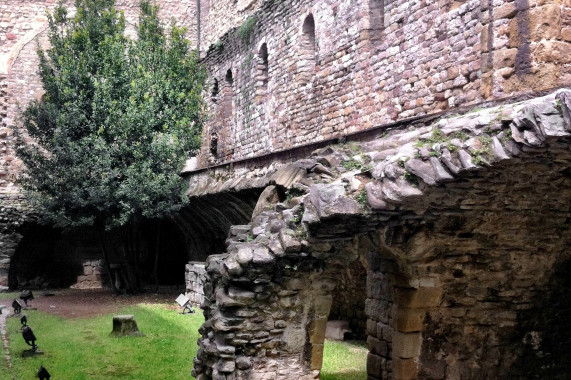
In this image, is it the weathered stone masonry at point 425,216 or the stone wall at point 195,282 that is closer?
the weathered stone masonry at point 425,216

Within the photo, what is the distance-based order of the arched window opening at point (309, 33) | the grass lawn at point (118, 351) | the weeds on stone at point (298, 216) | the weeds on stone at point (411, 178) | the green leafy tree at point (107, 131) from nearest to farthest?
1. the weeds on stone at point (411, 178)
2. the weeds on stone at point (298, 216)
3. the grass lawn at point (118, 351)
4. the arched window opening at point (309, 33)
5. the green leafy tree at point (107, 131)

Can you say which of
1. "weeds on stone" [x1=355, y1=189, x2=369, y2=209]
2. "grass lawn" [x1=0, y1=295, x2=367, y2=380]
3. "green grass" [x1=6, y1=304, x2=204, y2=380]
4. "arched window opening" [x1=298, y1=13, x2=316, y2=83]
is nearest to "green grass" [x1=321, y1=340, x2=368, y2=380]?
"grass lawn" [x1=0, y1=295, x2=367, y2=380]

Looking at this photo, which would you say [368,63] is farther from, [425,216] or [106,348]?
[106,348]

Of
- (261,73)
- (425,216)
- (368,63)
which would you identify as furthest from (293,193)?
(261,73)

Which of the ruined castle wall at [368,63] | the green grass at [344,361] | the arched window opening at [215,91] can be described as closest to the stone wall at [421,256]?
the green grass at [344,361]

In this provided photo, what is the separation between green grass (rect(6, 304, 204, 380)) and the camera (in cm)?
893

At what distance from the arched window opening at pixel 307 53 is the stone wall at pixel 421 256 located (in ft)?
21.7

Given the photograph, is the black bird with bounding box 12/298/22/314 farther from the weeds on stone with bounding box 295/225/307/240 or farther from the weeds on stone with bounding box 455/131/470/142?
the weeds on stone with bounding box 455/131/470/142

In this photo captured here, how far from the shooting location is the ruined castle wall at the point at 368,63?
8.16 meters

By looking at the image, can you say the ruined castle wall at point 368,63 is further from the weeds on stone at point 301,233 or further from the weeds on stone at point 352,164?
the weeds on stone at point 301,233

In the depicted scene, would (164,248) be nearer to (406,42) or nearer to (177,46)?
(177,46)

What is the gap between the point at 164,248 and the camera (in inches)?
787

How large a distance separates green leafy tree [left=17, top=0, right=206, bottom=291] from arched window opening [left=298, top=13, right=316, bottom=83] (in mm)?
3257

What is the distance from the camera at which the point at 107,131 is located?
1512cm
